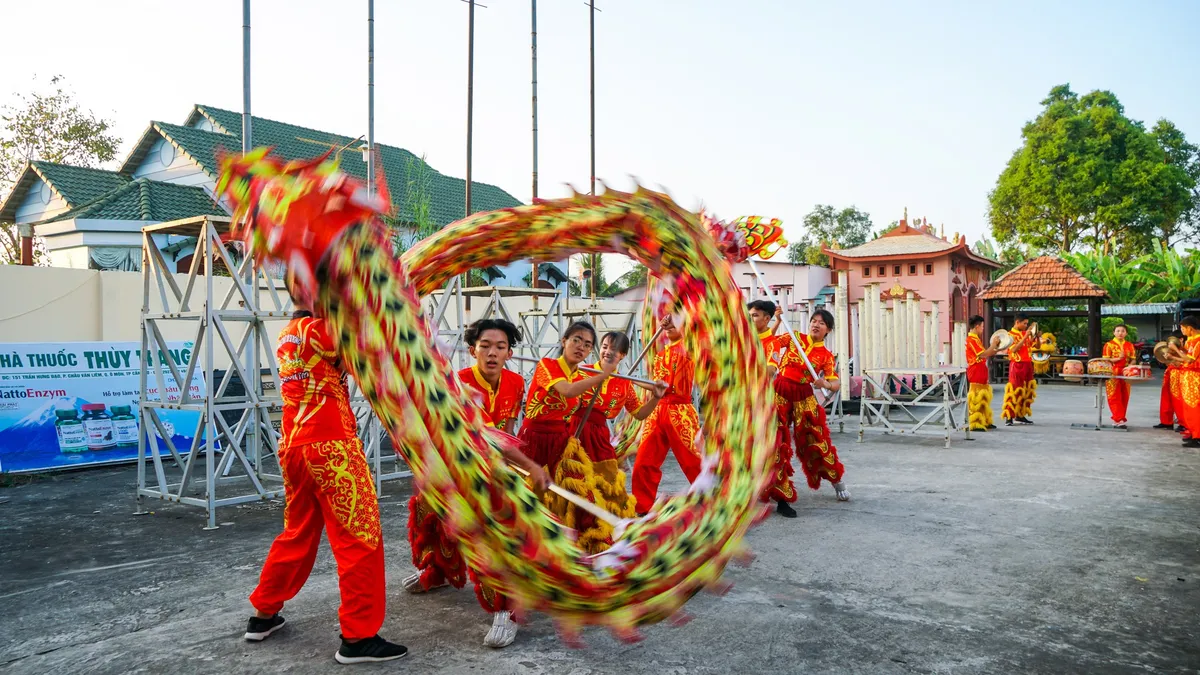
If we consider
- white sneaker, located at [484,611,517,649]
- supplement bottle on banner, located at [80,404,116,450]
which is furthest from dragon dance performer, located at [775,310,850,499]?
supplement bottle on banner, located at [80,404,116,450]

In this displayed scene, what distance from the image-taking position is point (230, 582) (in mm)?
4559

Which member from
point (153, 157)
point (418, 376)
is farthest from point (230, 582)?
point (153, 157)

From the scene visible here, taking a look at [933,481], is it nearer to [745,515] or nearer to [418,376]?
[745,515]

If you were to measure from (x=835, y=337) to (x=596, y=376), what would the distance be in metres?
10.8

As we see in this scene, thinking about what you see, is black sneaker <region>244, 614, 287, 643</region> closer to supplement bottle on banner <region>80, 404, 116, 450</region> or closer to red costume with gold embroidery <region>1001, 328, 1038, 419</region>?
supplement bottle on banner <region>80, 404, 116, 450</region>

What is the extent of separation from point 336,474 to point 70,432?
21.9 feet

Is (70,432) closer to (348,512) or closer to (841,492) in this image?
(348,512)

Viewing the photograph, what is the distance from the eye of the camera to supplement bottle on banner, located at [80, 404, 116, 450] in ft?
27.9

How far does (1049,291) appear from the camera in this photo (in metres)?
19.1

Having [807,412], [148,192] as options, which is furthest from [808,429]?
[148,192]

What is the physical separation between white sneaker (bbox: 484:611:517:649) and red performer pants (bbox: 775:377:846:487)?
3.50 meters

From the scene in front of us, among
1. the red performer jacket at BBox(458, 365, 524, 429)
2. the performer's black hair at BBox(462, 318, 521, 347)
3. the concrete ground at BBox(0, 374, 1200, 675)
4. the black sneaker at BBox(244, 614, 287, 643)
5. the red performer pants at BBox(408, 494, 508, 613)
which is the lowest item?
the concrete ground at BBox(0, 374, 1200, 675)

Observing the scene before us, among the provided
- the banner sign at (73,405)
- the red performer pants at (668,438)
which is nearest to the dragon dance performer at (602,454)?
the red performer pants at (668,438)

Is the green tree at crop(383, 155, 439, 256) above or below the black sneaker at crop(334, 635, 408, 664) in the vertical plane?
above
